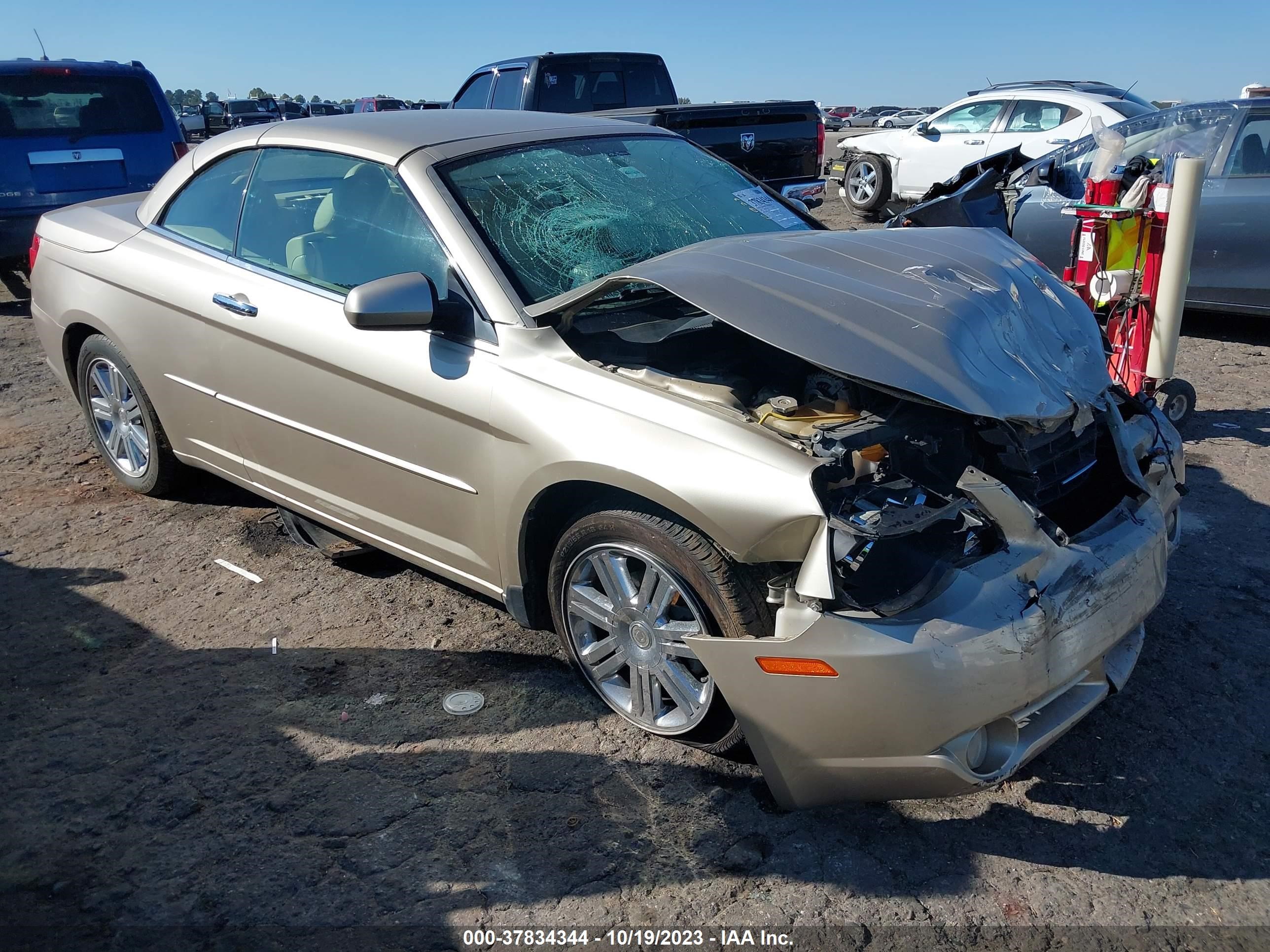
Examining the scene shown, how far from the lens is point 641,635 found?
2.97m

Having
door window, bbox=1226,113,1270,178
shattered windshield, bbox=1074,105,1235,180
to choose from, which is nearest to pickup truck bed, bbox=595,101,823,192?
shattered windshield, bbox=1074,105,1235,180

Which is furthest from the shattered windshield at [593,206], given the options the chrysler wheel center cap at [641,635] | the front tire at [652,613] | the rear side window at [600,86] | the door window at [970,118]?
the door window at [970,118]

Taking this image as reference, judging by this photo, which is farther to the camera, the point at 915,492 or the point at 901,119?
the point at 901,119

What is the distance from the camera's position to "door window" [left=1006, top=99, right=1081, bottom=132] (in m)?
11.8

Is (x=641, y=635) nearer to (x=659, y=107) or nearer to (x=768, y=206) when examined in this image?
(x=768, y=206)

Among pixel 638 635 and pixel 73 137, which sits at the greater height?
pixel 73 137

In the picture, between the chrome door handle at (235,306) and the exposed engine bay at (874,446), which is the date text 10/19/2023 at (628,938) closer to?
the exposed engine bay at (874,446)

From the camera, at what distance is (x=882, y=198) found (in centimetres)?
1379

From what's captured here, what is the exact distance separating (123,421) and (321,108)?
1337 inches

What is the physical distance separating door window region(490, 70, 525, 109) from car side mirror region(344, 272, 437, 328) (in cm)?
771

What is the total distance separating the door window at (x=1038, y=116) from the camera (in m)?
11.8

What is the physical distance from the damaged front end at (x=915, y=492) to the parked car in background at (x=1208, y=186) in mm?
3852

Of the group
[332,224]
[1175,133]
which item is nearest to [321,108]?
[1175,133]

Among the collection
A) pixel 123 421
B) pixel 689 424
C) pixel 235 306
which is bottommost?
pixel 123 421
